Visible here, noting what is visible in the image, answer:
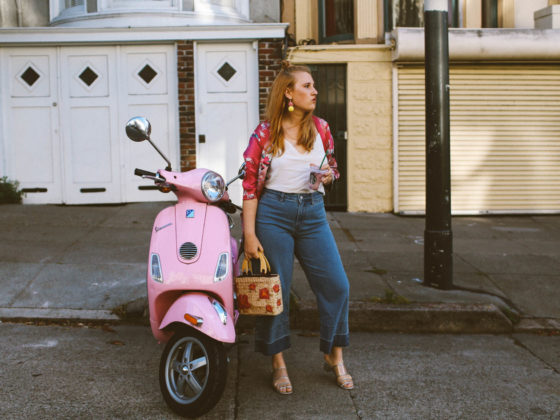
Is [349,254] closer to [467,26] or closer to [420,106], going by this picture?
[420,106]

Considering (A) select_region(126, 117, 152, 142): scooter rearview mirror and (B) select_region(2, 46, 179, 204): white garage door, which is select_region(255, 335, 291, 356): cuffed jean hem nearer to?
(A) select_region(126, 117, 152, 142): scooter rearview mirror

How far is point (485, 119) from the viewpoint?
10742mm

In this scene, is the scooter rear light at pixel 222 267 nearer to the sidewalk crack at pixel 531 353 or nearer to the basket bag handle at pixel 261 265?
the basket bag handle at pixel 261 265

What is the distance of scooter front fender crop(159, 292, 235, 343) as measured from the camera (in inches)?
128

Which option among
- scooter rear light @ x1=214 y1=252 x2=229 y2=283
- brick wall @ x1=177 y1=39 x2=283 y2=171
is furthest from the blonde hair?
brick wall @ x1=177 y1=39 x2=283 y2=171

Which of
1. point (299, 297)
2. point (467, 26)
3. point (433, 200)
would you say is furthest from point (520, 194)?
point (299, 297)

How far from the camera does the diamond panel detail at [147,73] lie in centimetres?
1018

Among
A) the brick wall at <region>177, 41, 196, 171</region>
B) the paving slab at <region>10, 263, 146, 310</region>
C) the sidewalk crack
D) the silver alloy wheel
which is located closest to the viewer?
the silver alloy wheel

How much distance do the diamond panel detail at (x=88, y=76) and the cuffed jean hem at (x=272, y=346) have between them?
7619mm

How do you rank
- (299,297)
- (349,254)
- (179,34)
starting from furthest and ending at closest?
(179,34) < (349,254) < (299,297)

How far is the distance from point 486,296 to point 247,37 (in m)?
6.11

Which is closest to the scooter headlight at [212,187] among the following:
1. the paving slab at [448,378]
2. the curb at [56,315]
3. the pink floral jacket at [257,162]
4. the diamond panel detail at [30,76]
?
the pink floral jacket at [257,162]

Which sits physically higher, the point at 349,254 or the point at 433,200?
the point at 433,200

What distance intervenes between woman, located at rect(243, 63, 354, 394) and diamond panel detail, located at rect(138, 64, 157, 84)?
6883 millimetres
